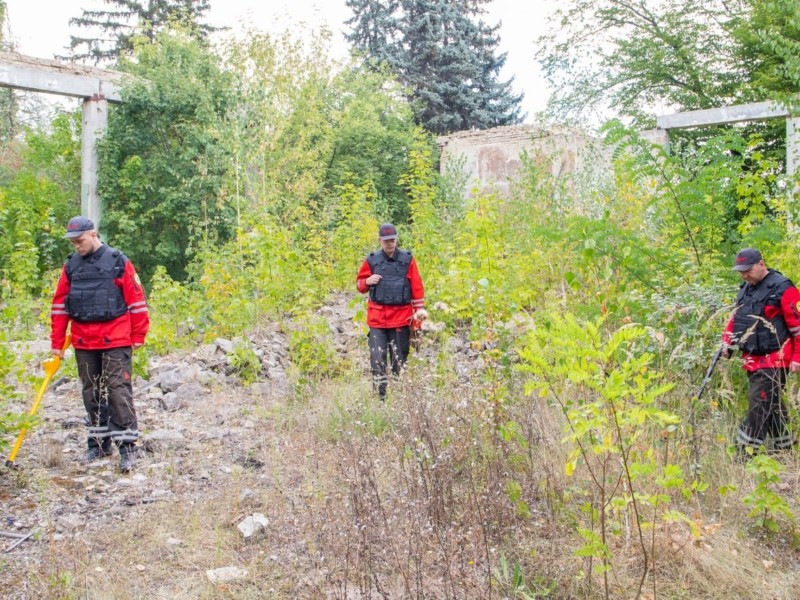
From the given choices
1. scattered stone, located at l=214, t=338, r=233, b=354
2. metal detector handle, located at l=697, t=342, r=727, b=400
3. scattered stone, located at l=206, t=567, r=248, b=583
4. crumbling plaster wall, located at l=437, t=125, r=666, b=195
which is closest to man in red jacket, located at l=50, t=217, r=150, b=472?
scattered stone, located at l=206, t=567, r=248, b=583

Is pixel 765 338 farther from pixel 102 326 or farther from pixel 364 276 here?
pixel 102 326

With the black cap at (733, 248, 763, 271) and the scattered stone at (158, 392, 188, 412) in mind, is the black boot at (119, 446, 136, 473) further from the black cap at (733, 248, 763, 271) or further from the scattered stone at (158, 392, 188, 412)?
the black cap at (733, 248, 763, 271)

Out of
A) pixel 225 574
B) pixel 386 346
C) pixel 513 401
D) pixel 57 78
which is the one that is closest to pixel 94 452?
pixel 225 574

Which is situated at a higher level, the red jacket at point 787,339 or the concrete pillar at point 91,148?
the concrete pillar at point 91,148

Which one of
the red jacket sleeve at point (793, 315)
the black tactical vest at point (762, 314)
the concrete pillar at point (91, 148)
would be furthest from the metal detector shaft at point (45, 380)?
the concrete pillar at point (91, 148)

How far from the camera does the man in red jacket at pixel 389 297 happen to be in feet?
22.9

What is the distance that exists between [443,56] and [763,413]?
26611 millimetres

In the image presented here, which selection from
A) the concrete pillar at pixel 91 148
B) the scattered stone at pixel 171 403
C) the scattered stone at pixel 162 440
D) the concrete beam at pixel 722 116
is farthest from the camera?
the concrete pillar at pixel 91 148

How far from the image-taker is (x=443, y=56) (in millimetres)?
29641

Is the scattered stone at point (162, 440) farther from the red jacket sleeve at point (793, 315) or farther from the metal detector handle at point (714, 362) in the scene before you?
the red jacket sleeve at point (793, 315)

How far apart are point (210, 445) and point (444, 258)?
4592 millimetres

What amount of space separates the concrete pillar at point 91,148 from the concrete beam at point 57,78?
30 centimetres

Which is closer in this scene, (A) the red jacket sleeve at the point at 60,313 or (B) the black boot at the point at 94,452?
(A) the red jacket sleeve at the point at 60,313

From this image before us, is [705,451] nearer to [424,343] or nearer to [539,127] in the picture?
[424,343]
